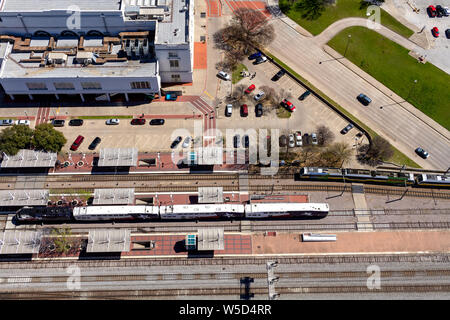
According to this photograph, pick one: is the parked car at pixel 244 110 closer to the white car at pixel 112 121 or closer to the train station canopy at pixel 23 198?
the white car at pixel 112 121

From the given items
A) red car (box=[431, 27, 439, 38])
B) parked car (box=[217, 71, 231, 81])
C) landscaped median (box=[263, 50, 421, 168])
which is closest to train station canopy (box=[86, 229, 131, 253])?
parked car (box=[217, 71, 231, 81])

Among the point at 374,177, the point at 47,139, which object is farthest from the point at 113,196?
the point at 374,177

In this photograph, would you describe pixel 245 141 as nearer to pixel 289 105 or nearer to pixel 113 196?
pixel 289 105

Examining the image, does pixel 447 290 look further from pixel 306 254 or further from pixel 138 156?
pixel 138 156

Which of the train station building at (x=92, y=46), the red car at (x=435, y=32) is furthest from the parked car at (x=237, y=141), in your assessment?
the red car at (x=435, y=32)

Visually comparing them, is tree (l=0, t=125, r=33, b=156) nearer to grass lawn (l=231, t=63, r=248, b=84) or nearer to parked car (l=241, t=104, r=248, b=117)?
parked car (l=241, t=104, r=248, b=117)

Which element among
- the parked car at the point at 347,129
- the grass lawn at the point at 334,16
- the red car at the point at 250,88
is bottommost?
the parked car at the point at 347,129

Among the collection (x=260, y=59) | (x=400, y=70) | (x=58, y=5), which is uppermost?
(x=58, y=5)
